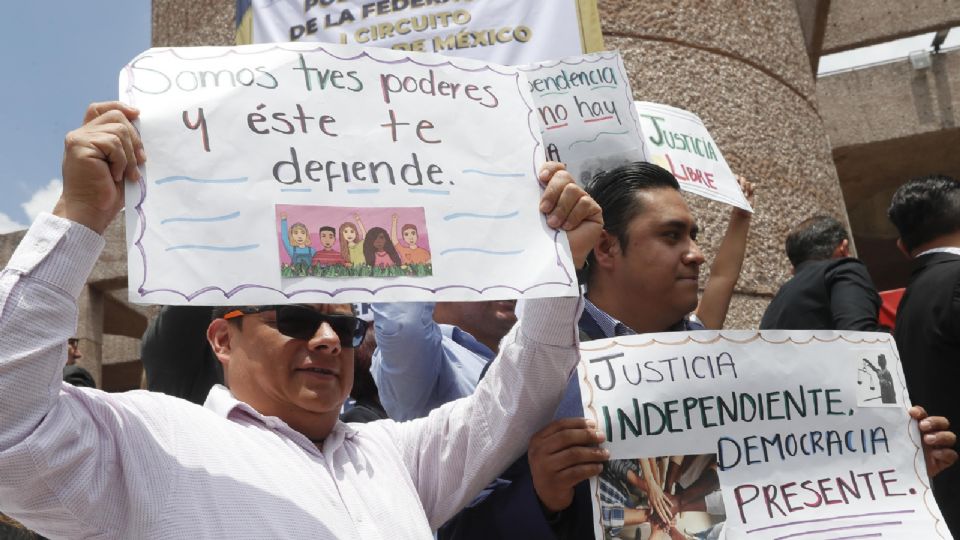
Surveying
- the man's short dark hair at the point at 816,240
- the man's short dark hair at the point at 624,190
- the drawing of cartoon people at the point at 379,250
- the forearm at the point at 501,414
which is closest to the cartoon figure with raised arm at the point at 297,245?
the drawing of cartoon people at the point at 379,250

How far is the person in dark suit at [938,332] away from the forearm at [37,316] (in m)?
2.38

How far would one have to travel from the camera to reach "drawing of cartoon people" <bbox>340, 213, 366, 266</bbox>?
1965 millimetres

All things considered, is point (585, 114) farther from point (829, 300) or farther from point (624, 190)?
point (829, 300)

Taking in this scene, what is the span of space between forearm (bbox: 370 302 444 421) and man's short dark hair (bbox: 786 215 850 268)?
184 cm

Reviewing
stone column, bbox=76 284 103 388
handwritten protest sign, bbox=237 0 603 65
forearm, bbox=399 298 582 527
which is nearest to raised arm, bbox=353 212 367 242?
forearm, bbox=399 298 582 527

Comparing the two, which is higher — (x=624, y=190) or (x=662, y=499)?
(x=624, y=190)

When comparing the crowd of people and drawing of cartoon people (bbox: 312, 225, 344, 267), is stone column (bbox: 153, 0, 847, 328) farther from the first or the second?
drawing of cartoon people (bbox: 312, 225, 344, 267)

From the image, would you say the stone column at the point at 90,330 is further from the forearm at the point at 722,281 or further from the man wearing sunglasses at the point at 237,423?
the man wearing sunglasses at the point at 237,423

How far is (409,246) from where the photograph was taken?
2.01 meters

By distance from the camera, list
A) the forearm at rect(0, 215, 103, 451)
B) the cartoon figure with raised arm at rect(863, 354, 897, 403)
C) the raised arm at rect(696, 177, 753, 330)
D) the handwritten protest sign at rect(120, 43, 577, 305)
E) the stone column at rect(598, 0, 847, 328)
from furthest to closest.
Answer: the stone column at rect(598, 0, 847, 328)
the raised arm at rect(696, 177, 753, 330)
the cartoon figure with raised arm at rect(863, 354, 897, 403)
the handwritten protest sign at rect(120, 43, 577, 305)
the forearm at rect(0, 215, 103, 451)

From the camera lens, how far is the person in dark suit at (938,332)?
3.01 metres

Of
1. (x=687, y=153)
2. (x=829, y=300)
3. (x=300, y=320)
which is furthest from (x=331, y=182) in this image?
(x=829, y=300)

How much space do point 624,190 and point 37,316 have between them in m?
1.62

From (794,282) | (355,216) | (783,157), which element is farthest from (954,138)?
(355,216)
